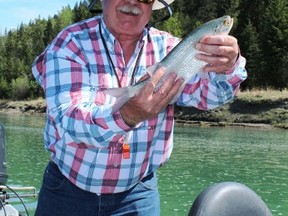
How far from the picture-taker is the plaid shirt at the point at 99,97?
2566 mm

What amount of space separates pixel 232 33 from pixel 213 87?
2682 inches

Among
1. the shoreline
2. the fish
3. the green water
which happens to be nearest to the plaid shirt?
the fish

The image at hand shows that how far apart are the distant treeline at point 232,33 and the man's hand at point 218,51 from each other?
4772 cm

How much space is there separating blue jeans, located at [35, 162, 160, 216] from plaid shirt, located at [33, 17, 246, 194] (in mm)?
62

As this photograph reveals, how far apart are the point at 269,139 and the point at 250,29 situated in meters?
35.2

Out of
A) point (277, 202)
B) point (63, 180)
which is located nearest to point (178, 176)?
point (277, 202)

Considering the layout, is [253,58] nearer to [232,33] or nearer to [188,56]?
[232,33]

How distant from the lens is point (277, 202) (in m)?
14.0

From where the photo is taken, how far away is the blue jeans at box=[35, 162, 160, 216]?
9.80 ft

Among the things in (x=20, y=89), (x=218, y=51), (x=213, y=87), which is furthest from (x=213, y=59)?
(x=20, y=89)

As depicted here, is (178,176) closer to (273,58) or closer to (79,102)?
(79,102)

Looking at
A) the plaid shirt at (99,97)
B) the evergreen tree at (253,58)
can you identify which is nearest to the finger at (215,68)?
the plaid shirt at (99,97)

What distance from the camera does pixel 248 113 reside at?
46.8m

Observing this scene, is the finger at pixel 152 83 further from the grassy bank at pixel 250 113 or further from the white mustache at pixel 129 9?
the grassy bank at pixel 250 113
